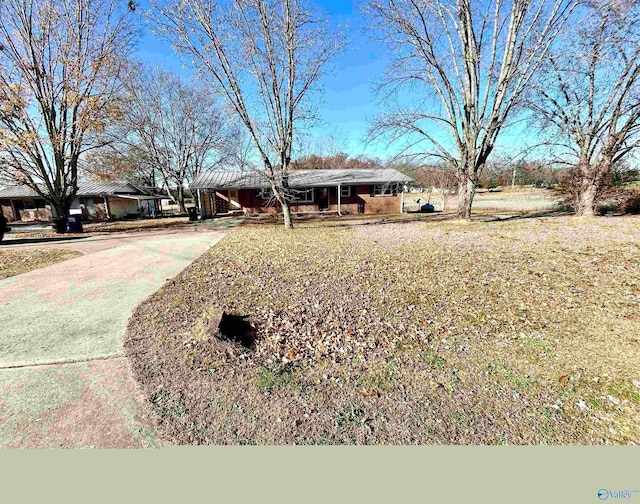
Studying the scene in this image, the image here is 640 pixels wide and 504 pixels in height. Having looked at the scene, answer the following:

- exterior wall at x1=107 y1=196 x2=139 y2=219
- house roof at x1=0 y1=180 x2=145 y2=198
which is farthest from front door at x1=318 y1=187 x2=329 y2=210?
exterior wall at x1=107 y1=196 x2=139 y2=219

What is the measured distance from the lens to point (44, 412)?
7.70 feet

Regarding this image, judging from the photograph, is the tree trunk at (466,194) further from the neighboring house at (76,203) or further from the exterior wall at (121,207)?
the exterior wall at (121,207)

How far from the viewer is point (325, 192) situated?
21797 mm

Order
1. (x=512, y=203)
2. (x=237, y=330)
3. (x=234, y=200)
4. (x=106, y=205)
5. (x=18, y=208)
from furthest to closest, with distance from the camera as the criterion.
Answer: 1. (x=512, y=203)
2. (x=106, y=205)
3. (x=18, y=208)
4. (x=234, y=200)
5. (x=237, y=330)

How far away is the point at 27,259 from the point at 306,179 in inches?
651

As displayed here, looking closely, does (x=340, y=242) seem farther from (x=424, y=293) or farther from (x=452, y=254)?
(x=424, y=293)

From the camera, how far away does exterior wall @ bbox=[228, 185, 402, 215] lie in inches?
843

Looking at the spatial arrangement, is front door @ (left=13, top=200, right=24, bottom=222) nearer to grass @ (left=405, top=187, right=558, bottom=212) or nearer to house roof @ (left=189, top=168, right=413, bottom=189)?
house roof @ (left=189, top=168, right=413, bottom=189)

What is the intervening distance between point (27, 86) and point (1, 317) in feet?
51.5

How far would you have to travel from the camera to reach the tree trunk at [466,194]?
45.1 ft

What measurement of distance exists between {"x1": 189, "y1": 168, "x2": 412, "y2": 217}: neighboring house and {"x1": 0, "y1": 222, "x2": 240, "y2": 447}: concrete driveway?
1526 cm

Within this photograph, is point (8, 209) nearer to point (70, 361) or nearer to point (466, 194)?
point (70, 361)

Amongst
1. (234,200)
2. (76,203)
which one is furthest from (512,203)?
(76,203)

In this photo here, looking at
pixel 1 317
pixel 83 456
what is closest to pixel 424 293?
pixel 83 456
